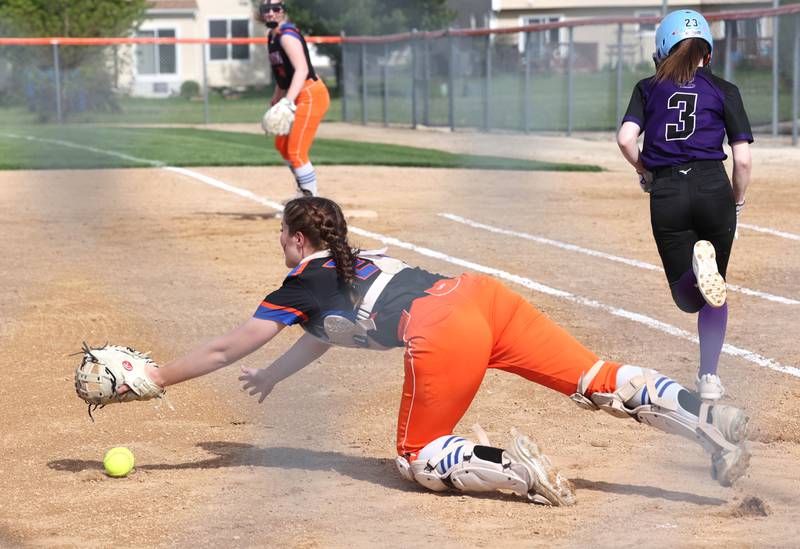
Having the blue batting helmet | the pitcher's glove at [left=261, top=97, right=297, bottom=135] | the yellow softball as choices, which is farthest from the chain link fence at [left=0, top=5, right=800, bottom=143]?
the yellow softball

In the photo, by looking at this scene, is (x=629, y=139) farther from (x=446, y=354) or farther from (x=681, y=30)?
(x=446, y=354)

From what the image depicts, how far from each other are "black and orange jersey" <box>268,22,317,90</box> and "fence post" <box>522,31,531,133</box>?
7.43 metres

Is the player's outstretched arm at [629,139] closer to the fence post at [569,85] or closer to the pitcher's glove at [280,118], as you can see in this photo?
the pitcher's glove at [280,118]

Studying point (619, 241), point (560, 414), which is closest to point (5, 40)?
point (619, 241)

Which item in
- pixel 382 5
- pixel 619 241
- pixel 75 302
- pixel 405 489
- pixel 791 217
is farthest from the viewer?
pixel 791 217

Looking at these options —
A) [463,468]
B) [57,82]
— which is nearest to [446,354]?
[463,468]

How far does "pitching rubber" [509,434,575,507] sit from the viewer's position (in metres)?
3.31

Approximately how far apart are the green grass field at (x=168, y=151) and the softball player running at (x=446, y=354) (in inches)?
297

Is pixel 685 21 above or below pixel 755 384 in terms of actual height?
above

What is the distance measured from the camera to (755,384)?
4.66 m

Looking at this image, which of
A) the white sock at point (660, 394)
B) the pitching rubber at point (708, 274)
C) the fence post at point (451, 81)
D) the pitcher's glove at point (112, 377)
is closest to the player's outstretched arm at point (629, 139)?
the pitching rubber at point (708, 274)

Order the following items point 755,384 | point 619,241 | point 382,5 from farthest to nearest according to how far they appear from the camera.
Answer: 1. point 619,241
2. point 755,384
3. point 382,5

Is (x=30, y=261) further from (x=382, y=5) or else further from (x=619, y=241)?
(x=382, y=5)

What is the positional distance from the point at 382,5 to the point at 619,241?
528 cm
